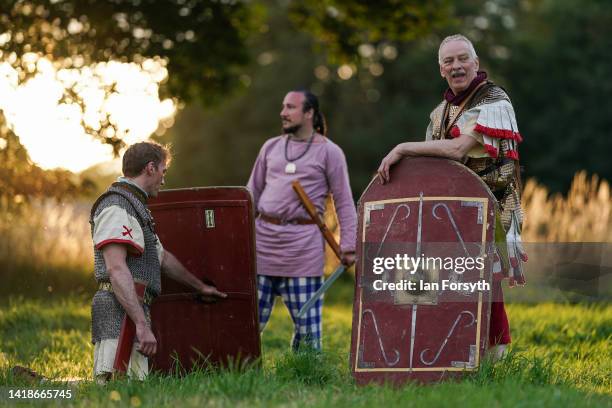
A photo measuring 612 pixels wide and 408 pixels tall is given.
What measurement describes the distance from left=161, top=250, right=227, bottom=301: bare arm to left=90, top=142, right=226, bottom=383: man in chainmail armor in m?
0.19

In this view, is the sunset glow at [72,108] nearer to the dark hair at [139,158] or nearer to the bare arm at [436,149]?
the dark hair at [139,158]

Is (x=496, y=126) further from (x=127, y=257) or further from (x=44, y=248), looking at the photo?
(x=44, y=248)

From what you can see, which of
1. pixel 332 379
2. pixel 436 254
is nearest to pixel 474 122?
pixel 436 254

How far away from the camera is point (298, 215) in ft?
20.3

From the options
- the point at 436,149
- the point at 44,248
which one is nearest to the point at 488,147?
the point at 436,149

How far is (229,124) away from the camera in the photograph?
105ft

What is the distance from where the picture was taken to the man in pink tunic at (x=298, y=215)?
243 inches

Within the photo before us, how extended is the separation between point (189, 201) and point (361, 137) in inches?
988

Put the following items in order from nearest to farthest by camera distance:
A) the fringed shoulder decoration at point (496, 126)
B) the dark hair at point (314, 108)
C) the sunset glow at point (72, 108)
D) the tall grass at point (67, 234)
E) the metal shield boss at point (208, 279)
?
the fringed shoulder decoration at point (496, 126) < the metal shield boss at point (208, 279) < the dark hair at point (314, 108) < the sunset glow at point (72, 108) < the tall grass at point (67, 234)

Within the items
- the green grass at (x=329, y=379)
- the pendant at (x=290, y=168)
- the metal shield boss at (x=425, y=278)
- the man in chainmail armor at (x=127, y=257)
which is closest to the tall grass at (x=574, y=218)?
the green grass at (x=329, y=379)

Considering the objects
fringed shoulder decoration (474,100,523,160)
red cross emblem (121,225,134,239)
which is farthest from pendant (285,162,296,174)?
red cross emblem (121,225,134,239)

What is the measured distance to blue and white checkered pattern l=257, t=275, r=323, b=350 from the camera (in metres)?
6.21

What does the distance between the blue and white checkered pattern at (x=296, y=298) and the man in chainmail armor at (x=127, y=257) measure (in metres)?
1.41

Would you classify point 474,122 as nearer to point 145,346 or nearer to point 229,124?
point 145,346
